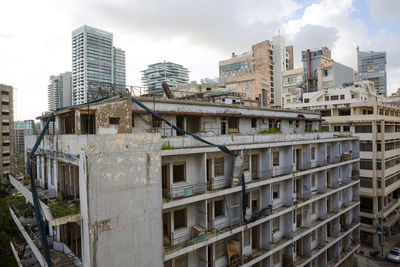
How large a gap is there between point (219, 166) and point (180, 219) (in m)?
3.99

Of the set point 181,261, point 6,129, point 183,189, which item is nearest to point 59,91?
point 6,129

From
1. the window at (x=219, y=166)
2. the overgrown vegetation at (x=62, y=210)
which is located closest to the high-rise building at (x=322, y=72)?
the window at (x=219, y=166)

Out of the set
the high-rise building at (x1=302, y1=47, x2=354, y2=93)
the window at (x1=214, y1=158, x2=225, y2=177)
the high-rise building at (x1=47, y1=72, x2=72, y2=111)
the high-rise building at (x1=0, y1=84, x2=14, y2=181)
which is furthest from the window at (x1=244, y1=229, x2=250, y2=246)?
the high-rise building at (x1=47, y1=72, x2=72, y2=111)

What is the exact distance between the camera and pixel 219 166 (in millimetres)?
15711

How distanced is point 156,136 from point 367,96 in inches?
1935

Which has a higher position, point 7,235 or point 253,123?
point 253,123

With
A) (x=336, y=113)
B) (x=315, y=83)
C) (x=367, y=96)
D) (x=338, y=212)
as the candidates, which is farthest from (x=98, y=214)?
(x=315, y=83)

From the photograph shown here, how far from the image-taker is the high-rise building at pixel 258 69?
80.6m

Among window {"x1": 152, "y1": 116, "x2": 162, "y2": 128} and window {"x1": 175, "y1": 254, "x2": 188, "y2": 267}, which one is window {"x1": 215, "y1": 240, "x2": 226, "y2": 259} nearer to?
window {"x1": 175, "y1": 254, "x2": 188, "y2": 267}

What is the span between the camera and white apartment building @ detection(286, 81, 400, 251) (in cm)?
3669

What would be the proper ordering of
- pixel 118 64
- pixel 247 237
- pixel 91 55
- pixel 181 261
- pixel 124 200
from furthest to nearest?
pixel 118 64
pixel 91 55
pixel 247 237
pixel 181 261
pixel 124 200

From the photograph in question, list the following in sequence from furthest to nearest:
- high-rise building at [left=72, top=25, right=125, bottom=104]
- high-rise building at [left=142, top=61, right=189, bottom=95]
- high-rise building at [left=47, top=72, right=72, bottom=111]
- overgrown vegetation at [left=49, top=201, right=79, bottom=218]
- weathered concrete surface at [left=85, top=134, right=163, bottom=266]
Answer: high-rise building at [left=142, top=61, right=189, bottom=95], high-rise building at [left=72, top=25, right=125, bottom=104], high-rise building at [left=47, top=72, right=72, bottom=111], overgrown vegetation at [left=49, top=201, right=79, bottom=218], weathered concrete surface at [left=85, top=134, right=163, bottom=266]

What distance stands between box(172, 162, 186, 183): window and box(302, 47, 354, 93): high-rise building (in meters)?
48.3

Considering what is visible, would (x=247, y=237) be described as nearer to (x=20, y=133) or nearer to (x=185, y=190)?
(x=185, y=190)
